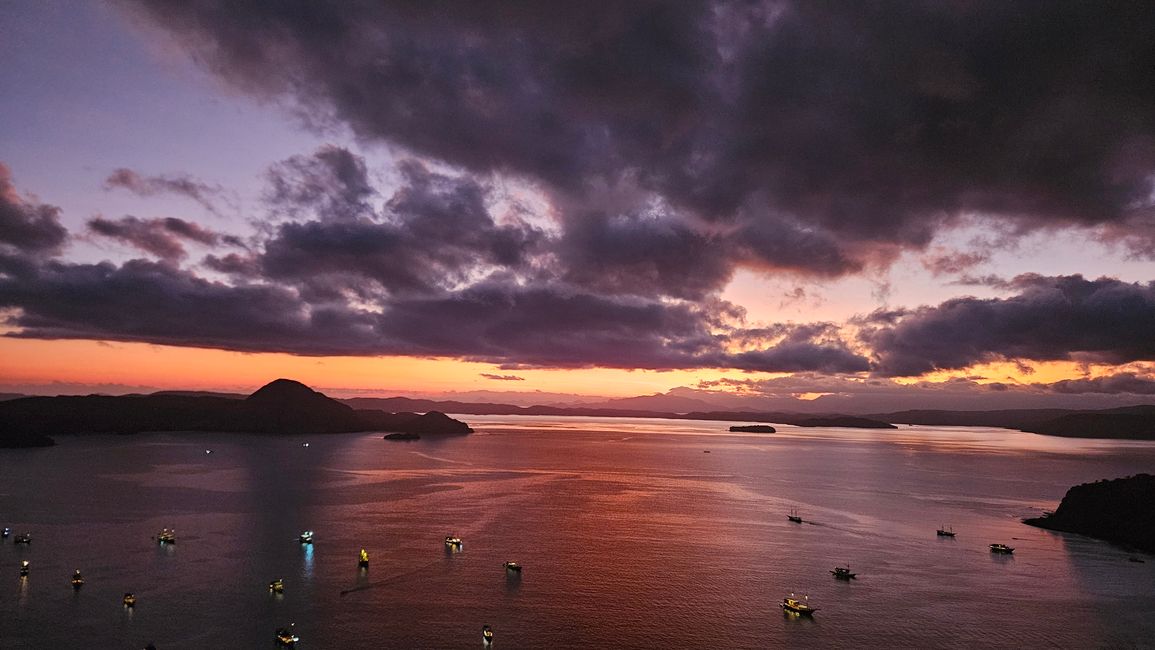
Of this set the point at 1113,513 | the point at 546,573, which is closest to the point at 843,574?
the point at 546,573

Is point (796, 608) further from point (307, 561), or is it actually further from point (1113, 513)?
point (1113, 513)

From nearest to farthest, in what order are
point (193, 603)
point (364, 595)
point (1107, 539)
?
point (193, 603) → point (364, 595) → point (1107, 539)

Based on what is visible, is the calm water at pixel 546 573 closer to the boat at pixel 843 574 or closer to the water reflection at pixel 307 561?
the water reflection at pixel 307 561

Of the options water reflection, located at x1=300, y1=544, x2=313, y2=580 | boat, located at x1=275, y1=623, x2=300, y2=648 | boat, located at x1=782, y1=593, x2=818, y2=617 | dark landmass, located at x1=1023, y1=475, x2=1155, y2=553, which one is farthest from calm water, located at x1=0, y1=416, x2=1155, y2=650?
dark landmass, located at x1=1023, y1=475, x2=1155, y2=553

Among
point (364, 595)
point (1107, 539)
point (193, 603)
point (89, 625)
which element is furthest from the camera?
point (1107, 539)

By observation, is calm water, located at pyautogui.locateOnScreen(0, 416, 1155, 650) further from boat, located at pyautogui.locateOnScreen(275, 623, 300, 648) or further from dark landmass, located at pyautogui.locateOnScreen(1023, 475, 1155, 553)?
dark landmass, located at pyautogui.locateOnScreen(1023, 475, 1155, 553)

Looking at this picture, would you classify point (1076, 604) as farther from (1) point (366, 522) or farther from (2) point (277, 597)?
(1) point (366, 522)

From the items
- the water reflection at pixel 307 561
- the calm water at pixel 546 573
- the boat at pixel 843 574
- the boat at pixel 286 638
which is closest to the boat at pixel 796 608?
the calm water at pixel 546 573

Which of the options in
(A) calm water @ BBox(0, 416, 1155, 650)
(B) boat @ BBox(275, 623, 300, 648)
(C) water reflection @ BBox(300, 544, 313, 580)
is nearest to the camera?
(B) boat @ BBox(275, 623, 300, 648)

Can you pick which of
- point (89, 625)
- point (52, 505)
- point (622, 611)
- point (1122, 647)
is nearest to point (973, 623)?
point (1122, 647)
